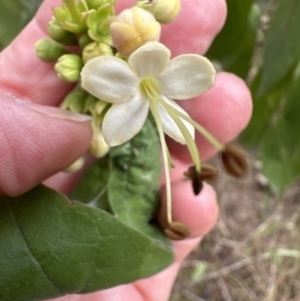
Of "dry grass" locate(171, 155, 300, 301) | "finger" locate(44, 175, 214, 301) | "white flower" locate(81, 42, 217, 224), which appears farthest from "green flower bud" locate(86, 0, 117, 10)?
"dry grass" locate(171, 155, 300, 301)

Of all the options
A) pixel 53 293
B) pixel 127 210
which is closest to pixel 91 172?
pixel 127 210

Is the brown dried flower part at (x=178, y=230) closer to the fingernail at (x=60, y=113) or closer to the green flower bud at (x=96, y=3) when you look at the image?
the fingernail at (x=60, y=113)

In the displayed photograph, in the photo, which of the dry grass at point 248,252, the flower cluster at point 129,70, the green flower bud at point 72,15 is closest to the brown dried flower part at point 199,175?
the flower cluster at point 129,70

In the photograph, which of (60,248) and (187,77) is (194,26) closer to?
(187,77)

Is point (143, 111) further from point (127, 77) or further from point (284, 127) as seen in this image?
point (284, 127)

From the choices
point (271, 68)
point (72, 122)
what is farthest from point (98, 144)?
point (271, 68)

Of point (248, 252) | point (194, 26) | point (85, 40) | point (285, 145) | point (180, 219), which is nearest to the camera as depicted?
point (85, 40)
